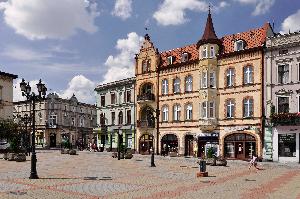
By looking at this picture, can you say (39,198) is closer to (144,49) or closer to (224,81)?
(224,81)

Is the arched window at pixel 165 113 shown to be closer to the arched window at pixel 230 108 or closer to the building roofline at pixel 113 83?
the building roofline at pixel 113 83

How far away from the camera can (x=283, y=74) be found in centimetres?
3691

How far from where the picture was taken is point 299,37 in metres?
35.7

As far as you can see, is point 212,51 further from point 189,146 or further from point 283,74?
point 189,146

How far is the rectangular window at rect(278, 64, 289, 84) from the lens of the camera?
1442 inches

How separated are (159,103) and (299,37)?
19825 mm

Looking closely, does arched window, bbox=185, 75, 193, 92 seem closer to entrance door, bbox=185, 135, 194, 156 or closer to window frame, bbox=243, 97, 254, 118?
entrance door, bbox=185, 135, 194, 156

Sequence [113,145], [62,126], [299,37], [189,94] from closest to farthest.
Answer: [299,37] < [189,94] < [113,145] < [62,126]

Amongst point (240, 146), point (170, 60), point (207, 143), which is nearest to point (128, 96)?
point (170, 60)

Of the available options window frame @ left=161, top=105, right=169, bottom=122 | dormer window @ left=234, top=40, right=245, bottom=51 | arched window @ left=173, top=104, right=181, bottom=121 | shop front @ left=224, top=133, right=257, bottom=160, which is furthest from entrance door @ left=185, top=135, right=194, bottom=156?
dormer window @ left=234, top=40, right=245, bottom=51

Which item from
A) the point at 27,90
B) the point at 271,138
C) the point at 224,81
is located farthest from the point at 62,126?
the point at 27,90

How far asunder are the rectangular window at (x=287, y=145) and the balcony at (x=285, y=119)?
1.48 m

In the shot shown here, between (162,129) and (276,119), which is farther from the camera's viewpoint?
(162,129)

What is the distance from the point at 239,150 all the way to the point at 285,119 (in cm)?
682
